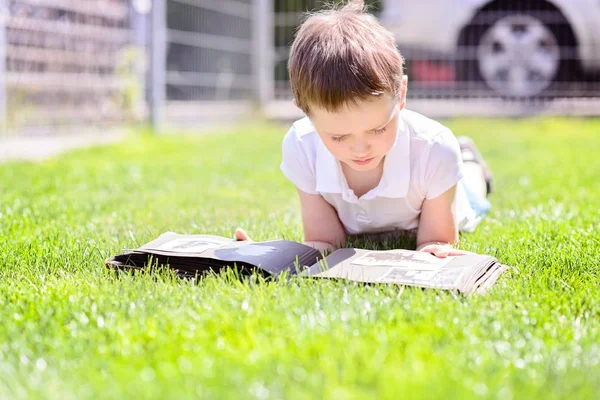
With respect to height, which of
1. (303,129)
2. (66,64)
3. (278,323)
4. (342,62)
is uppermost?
(66,64)

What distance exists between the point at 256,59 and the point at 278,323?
321 inches

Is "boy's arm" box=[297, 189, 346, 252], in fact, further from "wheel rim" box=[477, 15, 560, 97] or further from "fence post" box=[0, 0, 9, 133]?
"wheel rim" box=[477, 15, 560, 97]

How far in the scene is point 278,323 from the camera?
178cm

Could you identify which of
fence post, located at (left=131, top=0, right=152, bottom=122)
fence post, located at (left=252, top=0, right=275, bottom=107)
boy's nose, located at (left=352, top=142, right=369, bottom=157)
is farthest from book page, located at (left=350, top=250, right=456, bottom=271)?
fence post, located at (left=252, top=0, right=275, bottom=107)

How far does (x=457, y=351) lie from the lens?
1612 mm

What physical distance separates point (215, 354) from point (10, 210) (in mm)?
2181

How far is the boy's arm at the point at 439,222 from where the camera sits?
2723mm

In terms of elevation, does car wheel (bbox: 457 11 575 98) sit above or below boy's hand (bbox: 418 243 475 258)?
above

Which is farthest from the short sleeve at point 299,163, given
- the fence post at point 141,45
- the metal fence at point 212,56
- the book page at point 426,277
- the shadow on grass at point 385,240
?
the metal fence at point 212,56

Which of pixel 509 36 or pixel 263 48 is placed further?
pixel 263 48

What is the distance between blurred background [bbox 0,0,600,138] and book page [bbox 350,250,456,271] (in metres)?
4.42

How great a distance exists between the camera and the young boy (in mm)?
2316

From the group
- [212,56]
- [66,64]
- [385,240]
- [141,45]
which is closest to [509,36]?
[212,56]

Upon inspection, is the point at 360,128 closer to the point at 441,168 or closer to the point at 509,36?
the point at 441,168
